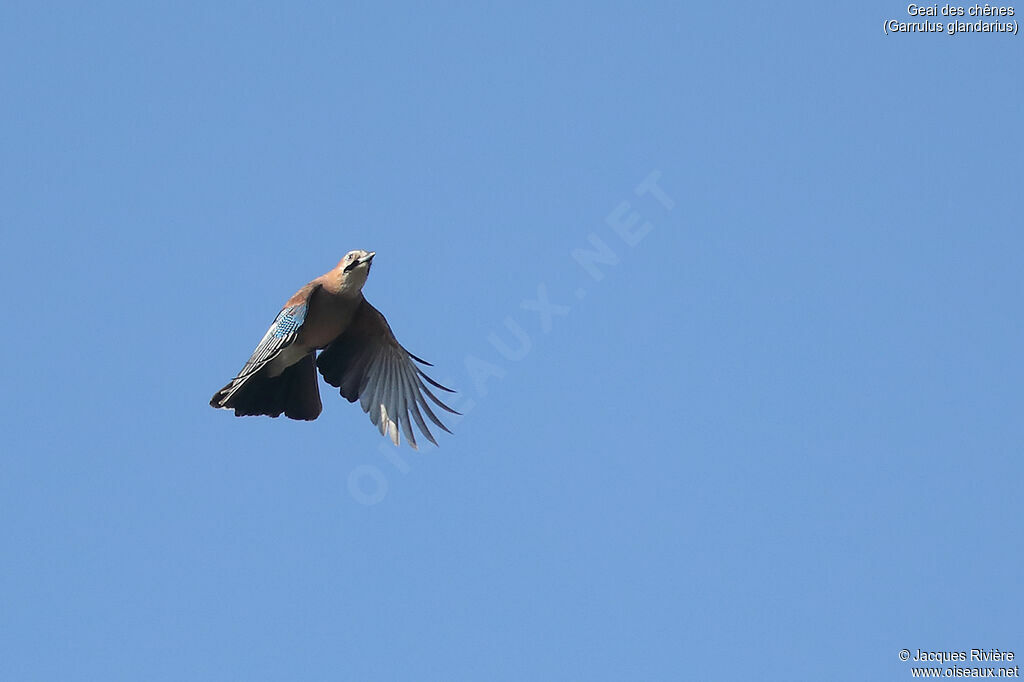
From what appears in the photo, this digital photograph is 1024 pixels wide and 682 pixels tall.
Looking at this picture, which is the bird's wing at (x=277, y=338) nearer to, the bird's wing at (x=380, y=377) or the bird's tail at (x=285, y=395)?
the bird's tail at (x=285, y=395)

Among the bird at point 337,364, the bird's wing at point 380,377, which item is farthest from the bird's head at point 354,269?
the bird's wing at point 380,377

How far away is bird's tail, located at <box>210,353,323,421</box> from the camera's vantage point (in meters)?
22.7

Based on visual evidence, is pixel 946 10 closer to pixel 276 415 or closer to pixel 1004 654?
pixel 1004 654

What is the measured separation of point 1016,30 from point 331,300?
11125 millimetres

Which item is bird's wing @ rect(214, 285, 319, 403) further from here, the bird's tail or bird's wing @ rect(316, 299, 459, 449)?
bird's wing @ rect(316, 299, 459, 449)

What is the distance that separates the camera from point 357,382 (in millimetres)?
23578

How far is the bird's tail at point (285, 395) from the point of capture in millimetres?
22734

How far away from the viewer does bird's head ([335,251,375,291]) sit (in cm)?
2186

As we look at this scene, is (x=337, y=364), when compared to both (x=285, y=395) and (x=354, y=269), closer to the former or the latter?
(x=285, y=395)

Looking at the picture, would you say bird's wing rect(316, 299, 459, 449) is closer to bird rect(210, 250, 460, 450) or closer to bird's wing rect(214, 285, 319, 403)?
bird rect(210, 250, 460, 450)

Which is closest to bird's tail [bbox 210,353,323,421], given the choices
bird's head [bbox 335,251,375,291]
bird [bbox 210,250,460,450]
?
bird [bbox 210,250,460,450]

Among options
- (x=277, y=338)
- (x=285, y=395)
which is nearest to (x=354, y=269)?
(x=277, y=338)

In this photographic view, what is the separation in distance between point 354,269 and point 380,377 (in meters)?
2.18

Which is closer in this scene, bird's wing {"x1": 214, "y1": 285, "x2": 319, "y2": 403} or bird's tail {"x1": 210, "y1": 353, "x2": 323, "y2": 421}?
bird's wing {"x1": 214, "y1": 285, "x2": 319, "y2": 403}
